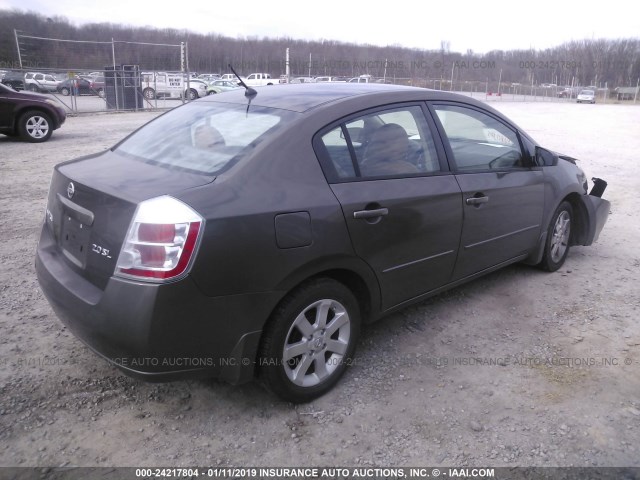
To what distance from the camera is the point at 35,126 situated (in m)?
11.7

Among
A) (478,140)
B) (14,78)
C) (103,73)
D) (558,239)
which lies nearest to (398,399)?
(478,140)

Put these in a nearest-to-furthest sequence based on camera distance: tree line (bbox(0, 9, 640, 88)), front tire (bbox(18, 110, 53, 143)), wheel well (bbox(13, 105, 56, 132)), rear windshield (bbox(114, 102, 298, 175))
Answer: rear windshield (bbox(114, 102, 298, 175)), wheel well (bbox(13, 105, 56, 132)), front tire (bbox(18, 110, 53, 143)), tree line (bbox(0, 9, 640, 88))

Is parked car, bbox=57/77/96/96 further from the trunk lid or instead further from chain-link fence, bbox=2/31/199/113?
the trunk lid

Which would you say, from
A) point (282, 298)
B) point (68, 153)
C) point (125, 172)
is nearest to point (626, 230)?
point (282, 298)

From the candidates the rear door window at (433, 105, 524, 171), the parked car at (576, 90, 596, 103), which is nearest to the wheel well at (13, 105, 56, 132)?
the rear door window at (433, 105, 524, 171)

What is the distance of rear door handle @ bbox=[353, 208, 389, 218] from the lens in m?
2.83

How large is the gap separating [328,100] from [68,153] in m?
8.98

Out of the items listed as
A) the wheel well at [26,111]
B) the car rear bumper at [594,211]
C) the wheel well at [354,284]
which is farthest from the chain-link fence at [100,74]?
the wheel well at [354,284]

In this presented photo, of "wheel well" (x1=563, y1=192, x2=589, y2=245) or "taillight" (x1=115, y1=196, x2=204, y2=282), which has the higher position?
"taillight" (x1=115, y1=196, x2=204, y2=282)

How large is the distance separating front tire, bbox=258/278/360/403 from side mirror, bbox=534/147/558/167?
225 cm

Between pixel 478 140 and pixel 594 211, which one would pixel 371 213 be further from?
pixel 594 211

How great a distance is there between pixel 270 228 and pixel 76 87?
2224 centimetres

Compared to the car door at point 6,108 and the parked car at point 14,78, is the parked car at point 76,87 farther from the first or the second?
the car door at point 6,108

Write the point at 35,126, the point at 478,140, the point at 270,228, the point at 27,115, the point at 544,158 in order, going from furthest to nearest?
the point at 35,126, the point at 27,115, the point at 544,158, the point at 478,140, the point at 270,228
